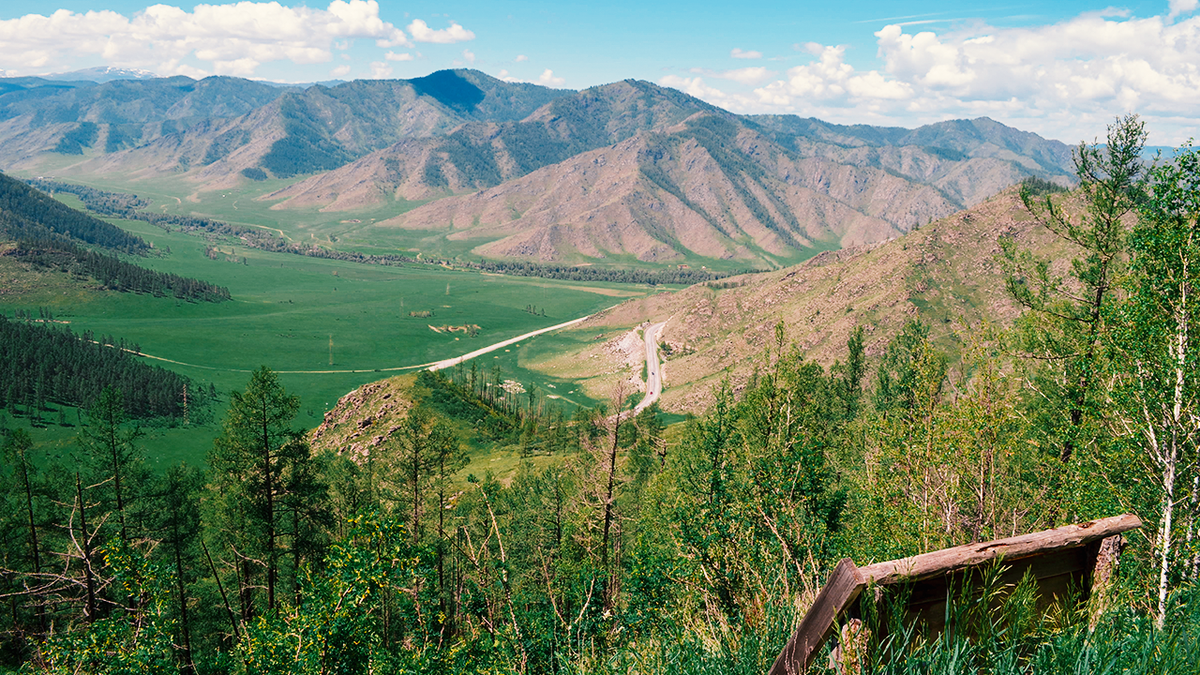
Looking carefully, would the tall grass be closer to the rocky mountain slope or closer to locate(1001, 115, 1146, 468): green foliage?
locate(1001, 115, 1146, 468): green foliage

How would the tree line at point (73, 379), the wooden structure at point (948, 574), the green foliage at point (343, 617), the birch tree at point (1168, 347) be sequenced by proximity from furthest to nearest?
the tree line at point (73, 379) → the green foliage at point (343, 617) → the birch tree at point (1168, 347) → the wooden structure at point (948, 574)

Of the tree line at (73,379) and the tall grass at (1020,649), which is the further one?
the tree line at (73,379)

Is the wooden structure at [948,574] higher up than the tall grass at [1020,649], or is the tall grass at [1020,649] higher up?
the wooden structure at [948,574]

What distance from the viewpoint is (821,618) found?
589 centimetres

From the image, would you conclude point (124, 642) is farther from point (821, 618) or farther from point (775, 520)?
point (821, 618)

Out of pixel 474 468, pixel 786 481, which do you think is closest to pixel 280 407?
pixel 786 481

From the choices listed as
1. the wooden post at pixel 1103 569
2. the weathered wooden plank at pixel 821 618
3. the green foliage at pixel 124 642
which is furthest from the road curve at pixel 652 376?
the weathered wooden plank at pixel 821 618

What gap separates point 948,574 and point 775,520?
9.54m

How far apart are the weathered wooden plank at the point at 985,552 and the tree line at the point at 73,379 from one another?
183m

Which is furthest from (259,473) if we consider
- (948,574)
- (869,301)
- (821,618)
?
(869,301)

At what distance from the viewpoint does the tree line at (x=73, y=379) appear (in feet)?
501

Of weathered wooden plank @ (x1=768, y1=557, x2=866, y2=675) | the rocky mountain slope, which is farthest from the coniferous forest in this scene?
the rocky mountain slope

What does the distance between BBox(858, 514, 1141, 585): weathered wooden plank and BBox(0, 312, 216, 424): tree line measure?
182871 mm

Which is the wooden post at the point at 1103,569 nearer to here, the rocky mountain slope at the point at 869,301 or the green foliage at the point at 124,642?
the green foliage at the point at 124,642
